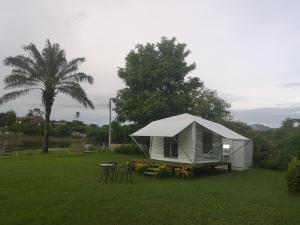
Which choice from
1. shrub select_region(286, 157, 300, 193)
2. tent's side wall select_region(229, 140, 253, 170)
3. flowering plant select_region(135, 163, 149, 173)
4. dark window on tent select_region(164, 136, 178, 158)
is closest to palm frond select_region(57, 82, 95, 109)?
dark window on tent select_region(164, 136, 178, 158)

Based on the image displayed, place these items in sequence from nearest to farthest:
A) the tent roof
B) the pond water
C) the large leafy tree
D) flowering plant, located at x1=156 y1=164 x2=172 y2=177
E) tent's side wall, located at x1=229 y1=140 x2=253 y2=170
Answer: flowering plant, located at x1=156 y1=164 x2=172 y2=177
the tent roof
tent's side wall, located at x1=229 y1=140 x2=253 y2=170
the large leafy tree
the pond water

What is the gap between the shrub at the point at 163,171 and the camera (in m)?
13.7

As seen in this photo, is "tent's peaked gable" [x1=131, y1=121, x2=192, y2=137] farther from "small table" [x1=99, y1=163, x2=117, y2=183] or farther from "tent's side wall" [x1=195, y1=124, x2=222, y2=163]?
"small table" [x1=99, y1=163, x2=117, y2=183]

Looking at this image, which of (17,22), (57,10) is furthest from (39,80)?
(57,10)

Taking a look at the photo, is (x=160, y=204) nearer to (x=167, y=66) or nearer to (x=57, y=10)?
(x=57, y=10)

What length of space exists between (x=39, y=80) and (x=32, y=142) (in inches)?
486

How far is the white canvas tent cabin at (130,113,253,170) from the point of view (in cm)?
1534

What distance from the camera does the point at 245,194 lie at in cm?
997

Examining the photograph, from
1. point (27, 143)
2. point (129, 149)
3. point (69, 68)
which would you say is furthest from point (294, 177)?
point (27, 143)

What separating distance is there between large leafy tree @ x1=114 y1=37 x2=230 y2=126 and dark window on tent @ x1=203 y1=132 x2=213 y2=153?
21.3ft

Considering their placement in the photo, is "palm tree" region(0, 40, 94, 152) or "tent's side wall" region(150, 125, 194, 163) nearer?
"tent's side wall" region(150, 125, 194, 163)

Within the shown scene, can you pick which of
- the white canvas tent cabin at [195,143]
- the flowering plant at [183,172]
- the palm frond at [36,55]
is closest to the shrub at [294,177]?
the white canvas tent cabin at [195,143]

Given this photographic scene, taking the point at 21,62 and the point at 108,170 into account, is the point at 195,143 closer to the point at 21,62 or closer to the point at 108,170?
the point at 108,170

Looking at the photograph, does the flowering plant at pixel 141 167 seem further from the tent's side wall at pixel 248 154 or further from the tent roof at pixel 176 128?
the tent's side wall at pixel 248 154
